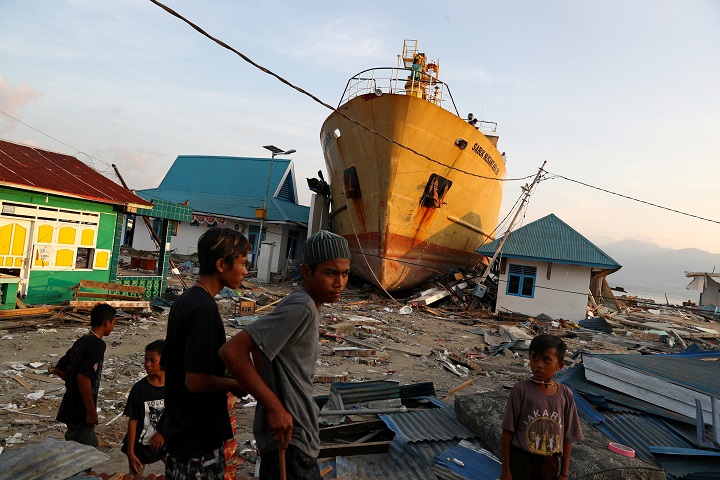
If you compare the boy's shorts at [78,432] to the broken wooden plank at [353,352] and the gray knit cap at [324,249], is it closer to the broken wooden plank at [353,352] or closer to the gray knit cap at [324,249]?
the gray knit cap at [324,249]

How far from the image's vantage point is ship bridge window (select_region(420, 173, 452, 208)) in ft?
55.6

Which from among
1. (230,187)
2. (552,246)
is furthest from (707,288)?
(230,187)

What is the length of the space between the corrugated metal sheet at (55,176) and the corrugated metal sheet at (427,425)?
29.7ft

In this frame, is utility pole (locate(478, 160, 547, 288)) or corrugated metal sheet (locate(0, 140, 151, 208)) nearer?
corrugated metal sheet (locate(0, 140, 151, 208))

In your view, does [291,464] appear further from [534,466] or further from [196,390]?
[534,466]

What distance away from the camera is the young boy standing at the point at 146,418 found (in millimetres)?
2975

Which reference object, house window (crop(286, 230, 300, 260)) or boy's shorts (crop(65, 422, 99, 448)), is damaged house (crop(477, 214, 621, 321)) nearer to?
house window (crop(286, 230, 300, 260))

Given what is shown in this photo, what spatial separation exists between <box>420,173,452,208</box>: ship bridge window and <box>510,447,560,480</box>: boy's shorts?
1446 centimetres

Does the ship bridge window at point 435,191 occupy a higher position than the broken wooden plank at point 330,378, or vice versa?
the ship bridge window at point 435,191

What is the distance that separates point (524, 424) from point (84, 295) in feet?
35.2

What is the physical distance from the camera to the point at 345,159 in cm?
1838

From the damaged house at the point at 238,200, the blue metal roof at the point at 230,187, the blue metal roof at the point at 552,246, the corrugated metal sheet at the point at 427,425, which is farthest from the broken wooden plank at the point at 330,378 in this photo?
the blue metal roof at the point at 230,187

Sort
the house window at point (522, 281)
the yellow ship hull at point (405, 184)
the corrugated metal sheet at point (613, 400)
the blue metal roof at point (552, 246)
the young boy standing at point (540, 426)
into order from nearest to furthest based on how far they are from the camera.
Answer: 1. the young boy standing at point (540, 426)
2. the corrugated metal sheet at point (613, 400)
3. the yellow ship hull at point (405, 184)
4. the blue metal roof at point (552, 246)
5. the house window at point (522, 281)

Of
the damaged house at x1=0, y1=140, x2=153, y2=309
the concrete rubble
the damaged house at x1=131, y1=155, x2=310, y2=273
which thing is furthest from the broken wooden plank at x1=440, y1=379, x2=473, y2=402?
the damaged house at x1=131, y1=155, x2=310, y2=273
